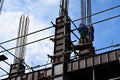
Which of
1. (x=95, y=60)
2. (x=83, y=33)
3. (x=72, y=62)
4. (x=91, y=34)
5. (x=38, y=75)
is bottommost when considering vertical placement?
(x=38, y=75)

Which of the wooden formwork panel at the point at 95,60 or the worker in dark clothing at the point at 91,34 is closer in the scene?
the wooden formwork panel at the point at 95,60

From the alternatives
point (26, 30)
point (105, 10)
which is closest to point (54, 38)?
point (105, 10)

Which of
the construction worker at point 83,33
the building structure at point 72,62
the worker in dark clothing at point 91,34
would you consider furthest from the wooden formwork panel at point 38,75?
the worker in dark clothing at point 91,34

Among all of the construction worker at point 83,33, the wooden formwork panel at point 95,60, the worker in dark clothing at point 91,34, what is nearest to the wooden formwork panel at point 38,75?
the wooden formwork panel at point 95,60

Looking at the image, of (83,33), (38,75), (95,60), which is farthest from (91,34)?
(38,75)

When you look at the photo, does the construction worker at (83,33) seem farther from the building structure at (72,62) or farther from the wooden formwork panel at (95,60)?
the wooden formwork panel at (95,60)

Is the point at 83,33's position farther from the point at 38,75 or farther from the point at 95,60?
the point at 38,75

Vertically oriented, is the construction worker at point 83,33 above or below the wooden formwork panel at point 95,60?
above

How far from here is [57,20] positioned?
102 feet

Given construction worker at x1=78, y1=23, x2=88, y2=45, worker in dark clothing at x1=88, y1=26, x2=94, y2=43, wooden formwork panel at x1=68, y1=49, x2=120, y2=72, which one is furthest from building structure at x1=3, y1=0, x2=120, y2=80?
worker in dark clothing at x1=88, y1=26, x2=94, y2=43

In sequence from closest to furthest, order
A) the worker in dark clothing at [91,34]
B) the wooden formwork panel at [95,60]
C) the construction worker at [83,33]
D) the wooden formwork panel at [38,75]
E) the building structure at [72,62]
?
the wooden formwork panel at [95,60], the building structure at [72,62], the wooden formwork panel at [38,75], the construction worker at [83,33], the worker in dark clothing at [91,34]

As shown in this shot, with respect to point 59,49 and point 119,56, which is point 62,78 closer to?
point 59,49

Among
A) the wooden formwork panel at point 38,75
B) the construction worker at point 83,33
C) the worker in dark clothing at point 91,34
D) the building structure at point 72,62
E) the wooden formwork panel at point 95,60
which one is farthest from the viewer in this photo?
the worker in dark clothing at point 91,34

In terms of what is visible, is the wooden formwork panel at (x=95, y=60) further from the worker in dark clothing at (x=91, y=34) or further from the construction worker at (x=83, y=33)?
the worker in dark clothing at (x=91, y=34)
